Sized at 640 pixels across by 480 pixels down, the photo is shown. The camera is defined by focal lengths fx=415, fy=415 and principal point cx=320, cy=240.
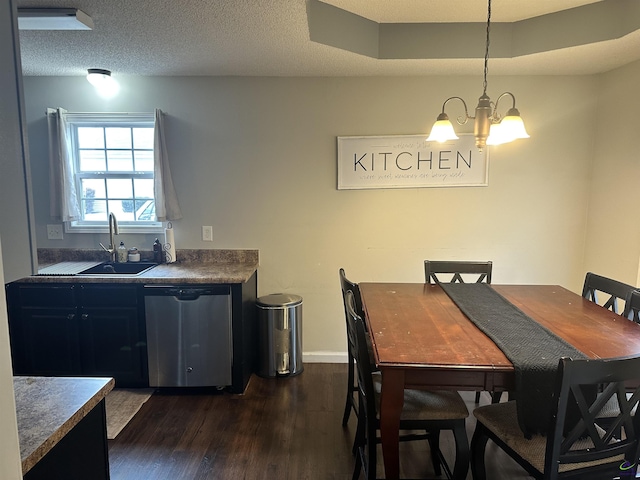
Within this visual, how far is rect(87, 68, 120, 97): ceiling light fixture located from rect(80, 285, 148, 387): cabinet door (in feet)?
5.03

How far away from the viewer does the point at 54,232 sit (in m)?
3.41

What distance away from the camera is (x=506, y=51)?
9.39ft

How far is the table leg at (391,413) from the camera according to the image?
63.1 inches

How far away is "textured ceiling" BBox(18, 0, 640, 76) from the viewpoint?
208 centimetres

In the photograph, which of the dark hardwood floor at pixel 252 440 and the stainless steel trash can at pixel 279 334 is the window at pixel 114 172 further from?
the dark hardwood floor at pixel 252 440

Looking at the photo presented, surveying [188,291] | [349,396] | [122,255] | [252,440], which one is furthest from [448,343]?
[122,255]

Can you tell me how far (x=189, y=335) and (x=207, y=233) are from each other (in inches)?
35.3

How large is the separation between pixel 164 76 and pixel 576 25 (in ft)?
9.56

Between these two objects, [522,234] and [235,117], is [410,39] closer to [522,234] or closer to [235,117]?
[235,117]

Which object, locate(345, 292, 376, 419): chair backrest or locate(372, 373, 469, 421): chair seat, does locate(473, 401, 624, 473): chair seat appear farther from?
locate(345, 292, 376, 419): chair backrest

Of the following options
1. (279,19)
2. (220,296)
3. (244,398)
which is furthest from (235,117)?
(244,398)

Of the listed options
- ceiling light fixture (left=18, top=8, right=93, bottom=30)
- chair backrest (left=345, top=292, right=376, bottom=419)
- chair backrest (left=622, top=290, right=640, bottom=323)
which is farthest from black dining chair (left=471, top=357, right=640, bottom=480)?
ceiling light fixture (left=18, top=8, right=93, bottom=30)

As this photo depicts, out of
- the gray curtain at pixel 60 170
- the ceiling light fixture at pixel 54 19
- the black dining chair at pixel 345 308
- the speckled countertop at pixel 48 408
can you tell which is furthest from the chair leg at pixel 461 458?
the gray curtain at pixel 60 170

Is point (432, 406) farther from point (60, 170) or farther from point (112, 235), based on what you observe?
point (60, 170)
